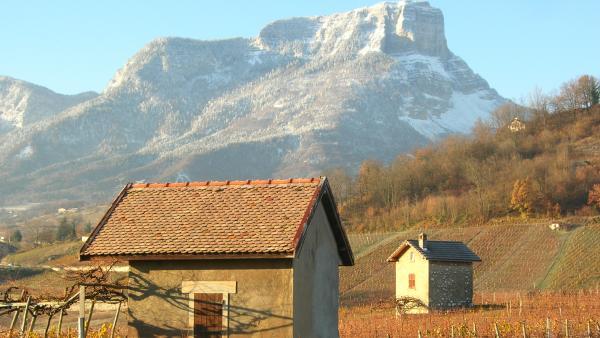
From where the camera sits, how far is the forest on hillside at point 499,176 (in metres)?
101

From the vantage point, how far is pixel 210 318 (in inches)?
903

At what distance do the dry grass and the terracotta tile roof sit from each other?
8.80m

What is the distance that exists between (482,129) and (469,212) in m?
42.5

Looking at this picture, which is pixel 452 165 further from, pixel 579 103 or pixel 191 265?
pixel 191 265

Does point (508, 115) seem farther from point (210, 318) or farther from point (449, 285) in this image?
point (210, 318)

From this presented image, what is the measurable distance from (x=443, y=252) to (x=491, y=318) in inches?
527

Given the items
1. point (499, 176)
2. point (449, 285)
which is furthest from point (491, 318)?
point (499, 176)

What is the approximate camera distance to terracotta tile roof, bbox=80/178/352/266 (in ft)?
74.2

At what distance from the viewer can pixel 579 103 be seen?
136m

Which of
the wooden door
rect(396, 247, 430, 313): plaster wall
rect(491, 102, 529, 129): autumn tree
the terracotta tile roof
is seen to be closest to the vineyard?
rect(396, 247, 430, 313): plaster wall

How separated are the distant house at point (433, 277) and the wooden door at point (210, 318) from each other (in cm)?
3355

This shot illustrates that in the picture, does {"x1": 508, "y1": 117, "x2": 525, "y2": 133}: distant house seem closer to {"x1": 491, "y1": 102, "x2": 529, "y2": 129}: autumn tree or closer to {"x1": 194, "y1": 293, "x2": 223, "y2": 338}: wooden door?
{"x1": 491, "y1": 102, "x2": 529, "y2": 129}: autumn tree

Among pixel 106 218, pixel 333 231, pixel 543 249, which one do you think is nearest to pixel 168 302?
pixel 106 218

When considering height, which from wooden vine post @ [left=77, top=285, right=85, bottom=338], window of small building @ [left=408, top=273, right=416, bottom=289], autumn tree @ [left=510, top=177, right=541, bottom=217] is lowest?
wooden vine post @ [left=77, top=285, right=85, bottom=338]
